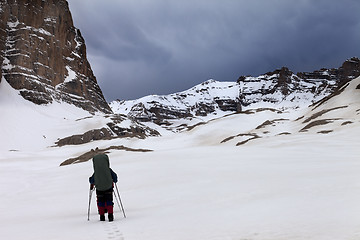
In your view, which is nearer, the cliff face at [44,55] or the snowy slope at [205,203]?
the snowy slope at [205,203]

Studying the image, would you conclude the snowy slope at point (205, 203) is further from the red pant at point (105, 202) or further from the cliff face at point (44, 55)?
the cliff face at point (44, 55)

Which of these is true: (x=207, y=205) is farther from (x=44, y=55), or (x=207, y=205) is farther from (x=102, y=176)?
(x=44, y=55)

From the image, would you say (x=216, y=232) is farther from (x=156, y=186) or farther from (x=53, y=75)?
(x=53, y=75)

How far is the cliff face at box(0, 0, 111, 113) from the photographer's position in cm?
12569

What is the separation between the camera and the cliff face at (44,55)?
4948 inches

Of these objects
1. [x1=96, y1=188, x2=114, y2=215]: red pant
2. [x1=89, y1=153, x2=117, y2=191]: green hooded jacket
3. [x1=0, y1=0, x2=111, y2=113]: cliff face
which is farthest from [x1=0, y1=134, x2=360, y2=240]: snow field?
[x1=0, y1=0, x2=111, y2=113]: cliff face

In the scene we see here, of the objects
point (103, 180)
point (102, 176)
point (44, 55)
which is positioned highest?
point (44, 55)

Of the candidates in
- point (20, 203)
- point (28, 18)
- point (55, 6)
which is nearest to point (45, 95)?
point (28, 18)

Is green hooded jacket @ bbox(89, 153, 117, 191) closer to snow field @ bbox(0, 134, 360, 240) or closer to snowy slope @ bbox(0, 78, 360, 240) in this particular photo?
snowy slope @ bbox(0, 78, 360, 240)

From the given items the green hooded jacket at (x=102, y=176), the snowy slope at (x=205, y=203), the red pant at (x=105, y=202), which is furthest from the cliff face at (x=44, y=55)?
the red pant at (x=105, y=202)

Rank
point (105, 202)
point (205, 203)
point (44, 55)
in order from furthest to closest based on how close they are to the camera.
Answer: point (44, 55) → point (205, 203) → point (105, 202)

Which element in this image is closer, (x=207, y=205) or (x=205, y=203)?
(x=207, y=205)

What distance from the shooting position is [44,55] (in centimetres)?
13750

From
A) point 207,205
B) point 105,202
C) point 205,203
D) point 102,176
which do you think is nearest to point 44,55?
point 102,176
